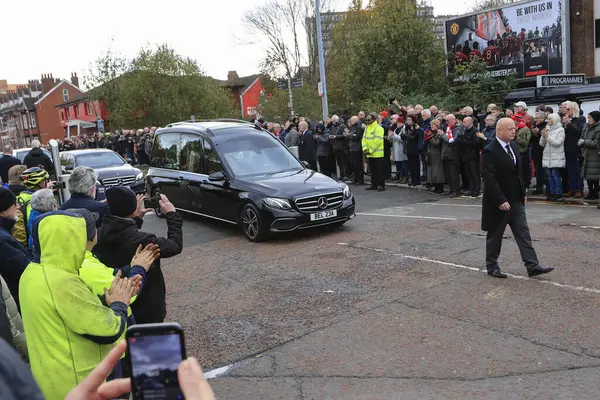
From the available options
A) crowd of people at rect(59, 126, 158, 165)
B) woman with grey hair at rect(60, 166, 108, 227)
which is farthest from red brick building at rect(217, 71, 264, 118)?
woman with grey hair at rect(60, 166, 108, 227)

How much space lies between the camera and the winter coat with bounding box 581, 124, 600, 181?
1159 cm

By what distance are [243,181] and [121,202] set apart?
6.17 metres

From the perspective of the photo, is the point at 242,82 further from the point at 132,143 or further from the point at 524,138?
the point at 524,138

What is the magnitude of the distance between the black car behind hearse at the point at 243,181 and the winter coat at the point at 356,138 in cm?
509

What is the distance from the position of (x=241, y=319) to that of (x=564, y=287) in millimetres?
3775

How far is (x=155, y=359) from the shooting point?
1767 mm

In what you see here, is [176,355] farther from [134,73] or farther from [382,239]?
[134,73]

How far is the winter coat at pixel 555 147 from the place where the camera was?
1223cm

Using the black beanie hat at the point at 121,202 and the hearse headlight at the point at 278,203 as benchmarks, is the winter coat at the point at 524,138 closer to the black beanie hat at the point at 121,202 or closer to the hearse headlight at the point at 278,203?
the hearse headlight at the point at 278,203

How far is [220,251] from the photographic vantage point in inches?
398

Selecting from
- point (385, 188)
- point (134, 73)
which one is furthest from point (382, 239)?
point (134, 73)

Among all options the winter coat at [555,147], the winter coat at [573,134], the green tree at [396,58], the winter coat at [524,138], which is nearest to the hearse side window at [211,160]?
the winter coat at [524,138]

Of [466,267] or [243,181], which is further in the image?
[243,181]

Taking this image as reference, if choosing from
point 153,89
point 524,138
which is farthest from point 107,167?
point 153,89
